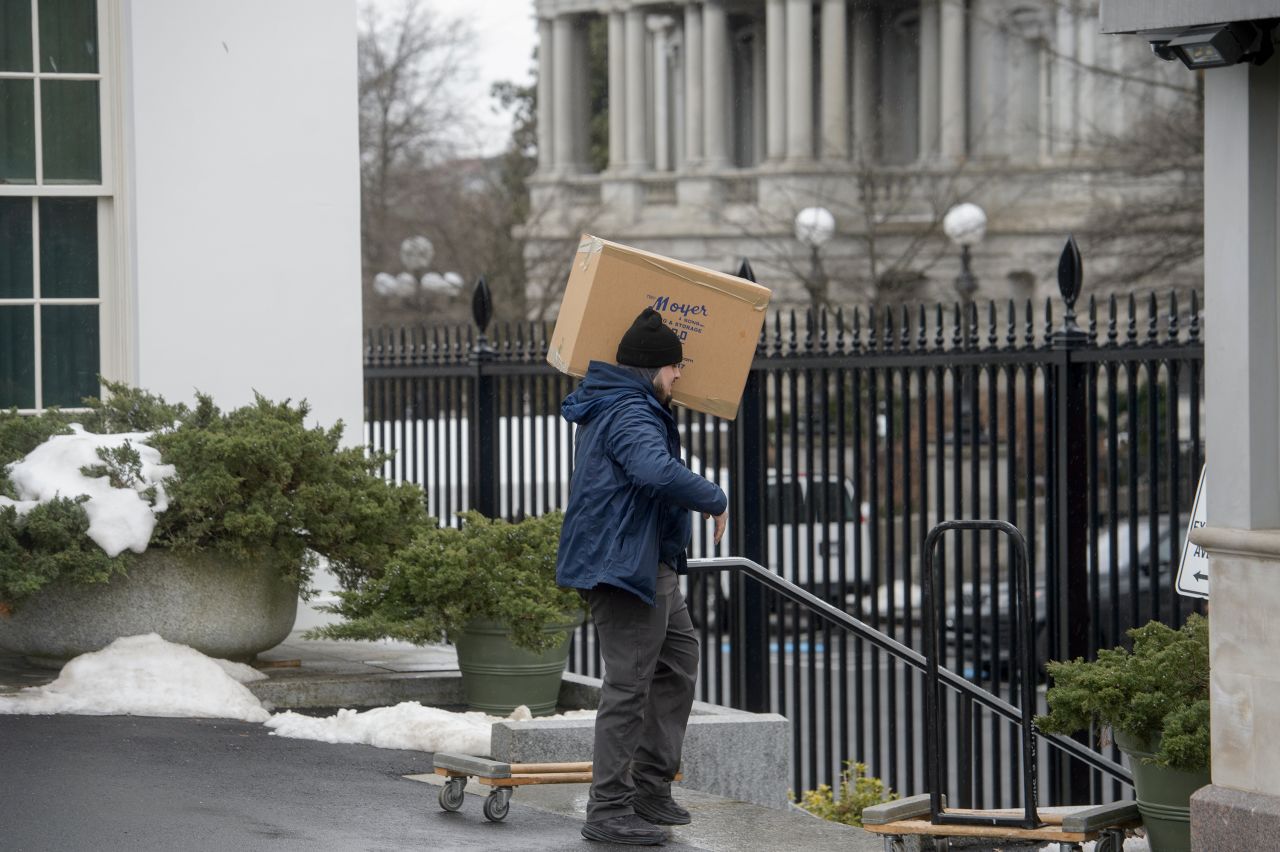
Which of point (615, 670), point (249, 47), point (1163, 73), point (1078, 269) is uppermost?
point (1163, 73)

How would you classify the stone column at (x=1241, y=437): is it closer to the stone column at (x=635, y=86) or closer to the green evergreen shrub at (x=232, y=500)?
the green evergreen shrub at (x=232, y=500)

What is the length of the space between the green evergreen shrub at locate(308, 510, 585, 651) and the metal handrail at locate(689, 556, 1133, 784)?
0.84 m

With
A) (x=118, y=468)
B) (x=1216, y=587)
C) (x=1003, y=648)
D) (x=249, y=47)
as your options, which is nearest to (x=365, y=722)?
(x=118, y=468)

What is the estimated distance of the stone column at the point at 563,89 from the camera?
62.2 metres

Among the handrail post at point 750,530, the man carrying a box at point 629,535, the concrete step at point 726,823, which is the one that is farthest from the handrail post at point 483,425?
the man carrying a box at point 629,535

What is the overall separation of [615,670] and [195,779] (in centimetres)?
192

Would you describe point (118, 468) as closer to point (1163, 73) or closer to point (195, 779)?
point (195, 779)

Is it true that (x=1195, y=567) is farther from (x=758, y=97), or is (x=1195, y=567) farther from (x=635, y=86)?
(x=758, y=97)

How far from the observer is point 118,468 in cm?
884

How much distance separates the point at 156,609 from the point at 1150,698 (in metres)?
4.83

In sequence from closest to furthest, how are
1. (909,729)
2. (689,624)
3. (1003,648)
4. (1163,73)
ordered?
(689,624), (909,729), (1003,648), (1163,73)

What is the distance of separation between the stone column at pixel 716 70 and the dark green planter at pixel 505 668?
52.5 meters

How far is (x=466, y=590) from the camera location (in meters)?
8.52

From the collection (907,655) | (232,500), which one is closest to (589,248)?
(907,655)
